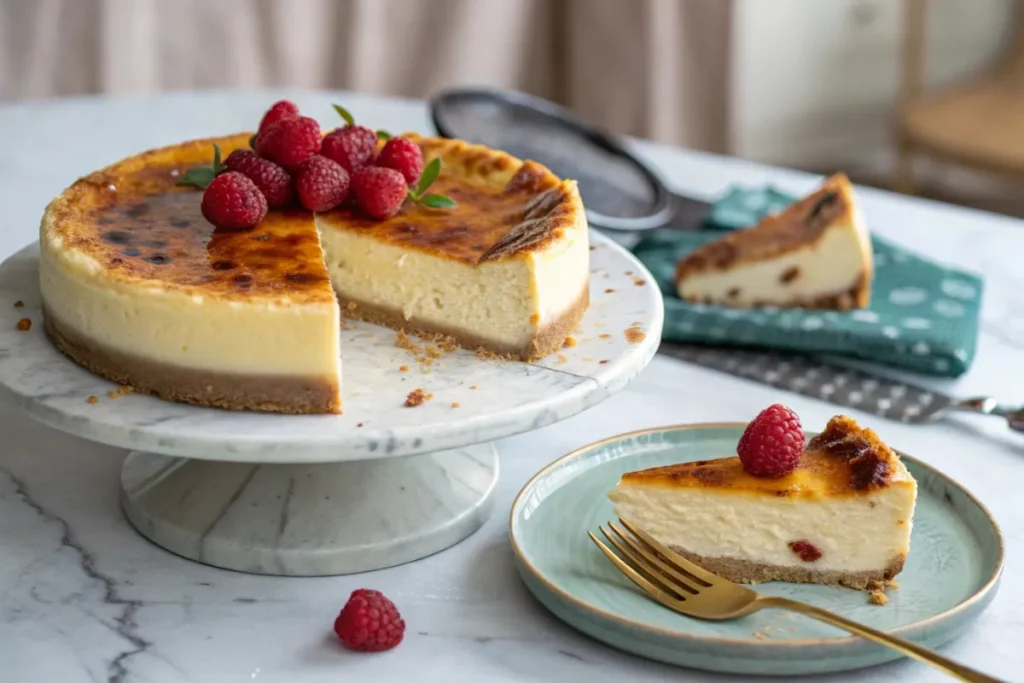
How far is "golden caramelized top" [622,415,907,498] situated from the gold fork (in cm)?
8

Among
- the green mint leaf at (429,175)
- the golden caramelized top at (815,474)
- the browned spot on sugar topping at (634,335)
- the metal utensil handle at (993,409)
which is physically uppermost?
the green mint leaf at (429,175)

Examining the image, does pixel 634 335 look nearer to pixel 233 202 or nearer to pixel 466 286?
pixel 466 286

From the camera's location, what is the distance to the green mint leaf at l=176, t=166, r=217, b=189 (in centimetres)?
189

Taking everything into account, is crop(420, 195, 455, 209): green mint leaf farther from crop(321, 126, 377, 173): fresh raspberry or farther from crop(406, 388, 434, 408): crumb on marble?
crop(406, 388, 434, 408): crumb on marble

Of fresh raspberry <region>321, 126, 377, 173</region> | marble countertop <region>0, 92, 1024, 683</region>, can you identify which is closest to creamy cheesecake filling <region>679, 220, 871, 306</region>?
marble countertop <region>0, 92, 1024, 683</region>

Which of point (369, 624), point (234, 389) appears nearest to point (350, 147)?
point (234, 389)

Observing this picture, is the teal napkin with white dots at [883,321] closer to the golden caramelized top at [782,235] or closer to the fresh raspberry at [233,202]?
the golden caramelized top at [782,235]

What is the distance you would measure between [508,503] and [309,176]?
542mm

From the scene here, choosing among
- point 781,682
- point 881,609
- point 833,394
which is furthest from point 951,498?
point 833,394

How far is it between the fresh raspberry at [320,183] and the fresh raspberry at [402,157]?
0.08 metres

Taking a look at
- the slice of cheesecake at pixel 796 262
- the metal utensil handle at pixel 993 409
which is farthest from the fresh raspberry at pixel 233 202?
the metal utensil handle at pixel 993 409

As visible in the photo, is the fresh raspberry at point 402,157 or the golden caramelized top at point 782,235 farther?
the golden caramelized top at point 782,235

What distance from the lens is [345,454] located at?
135cm

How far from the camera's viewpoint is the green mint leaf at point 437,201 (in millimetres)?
1845
